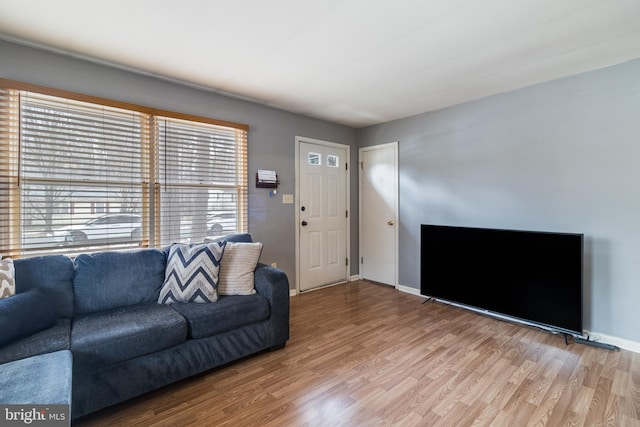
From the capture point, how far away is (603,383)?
2.00m

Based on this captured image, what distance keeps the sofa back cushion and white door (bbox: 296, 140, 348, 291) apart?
7.78 ft

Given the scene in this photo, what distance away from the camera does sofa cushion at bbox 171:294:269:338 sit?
6.73 ft

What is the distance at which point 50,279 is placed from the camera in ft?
6.64

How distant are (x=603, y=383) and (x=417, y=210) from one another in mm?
2304

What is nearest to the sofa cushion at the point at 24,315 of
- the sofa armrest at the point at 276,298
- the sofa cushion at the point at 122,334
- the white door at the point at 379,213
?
the sofa cushion at the point at 122,334

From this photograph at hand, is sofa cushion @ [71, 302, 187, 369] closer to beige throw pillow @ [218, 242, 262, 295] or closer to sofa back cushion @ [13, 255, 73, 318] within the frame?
sofa back cushion @ [13, 255, 73, 318]

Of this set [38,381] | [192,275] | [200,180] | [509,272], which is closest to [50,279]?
[192,275]

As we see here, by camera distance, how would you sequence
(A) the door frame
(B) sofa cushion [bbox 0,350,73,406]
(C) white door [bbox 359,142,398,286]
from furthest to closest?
(C) white door [bbox 359,142,398,286] < (A) the door frame < (B) sofa cushion [bbox 0,350,73,406]

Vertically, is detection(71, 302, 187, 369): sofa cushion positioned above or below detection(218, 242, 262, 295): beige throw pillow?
below

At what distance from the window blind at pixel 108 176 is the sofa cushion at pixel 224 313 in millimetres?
994

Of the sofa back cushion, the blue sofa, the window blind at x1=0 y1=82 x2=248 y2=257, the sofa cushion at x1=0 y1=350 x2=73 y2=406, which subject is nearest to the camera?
the sofa cushion at x1=0 y1=350 x2=73 y2=406

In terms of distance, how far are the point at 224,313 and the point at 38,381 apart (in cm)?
104

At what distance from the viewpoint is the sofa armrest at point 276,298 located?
2.39 meters

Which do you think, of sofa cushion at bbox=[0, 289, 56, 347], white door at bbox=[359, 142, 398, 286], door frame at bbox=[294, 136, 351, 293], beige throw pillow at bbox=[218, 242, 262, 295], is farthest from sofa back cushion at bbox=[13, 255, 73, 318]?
white door at bbox=[359, 142, 398, 286]
